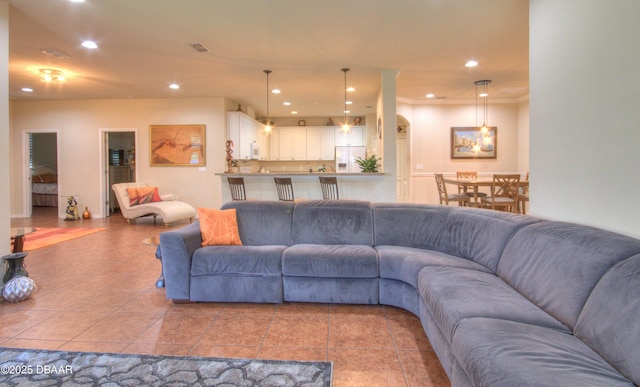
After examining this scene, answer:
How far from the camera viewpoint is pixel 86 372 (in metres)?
1.85

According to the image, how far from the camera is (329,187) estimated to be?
217 inches

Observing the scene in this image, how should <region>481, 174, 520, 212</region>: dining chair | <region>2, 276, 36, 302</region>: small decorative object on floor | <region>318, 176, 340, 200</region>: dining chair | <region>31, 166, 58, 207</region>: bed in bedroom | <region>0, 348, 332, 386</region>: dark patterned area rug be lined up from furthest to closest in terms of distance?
<region>31, 166, 58, 207</region>: bed in bedroom → <region>481, 174, 520, 212</region>: dining chair → <region>318, 176, 340, 200</region>: dining chair → <region>2, 276, 36, 302</region>: small decorative object on floor → <region>0, 348, 332, 386</region>: dark patterned area rug

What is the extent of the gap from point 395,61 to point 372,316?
12.9ft

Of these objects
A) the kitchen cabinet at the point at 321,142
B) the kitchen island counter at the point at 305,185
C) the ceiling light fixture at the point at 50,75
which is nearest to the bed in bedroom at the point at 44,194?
the ceiling light fixture at the point at 50,75

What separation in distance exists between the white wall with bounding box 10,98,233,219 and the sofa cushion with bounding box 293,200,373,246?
472cm

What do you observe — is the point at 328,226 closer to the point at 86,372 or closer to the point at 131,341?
the point at 131,341

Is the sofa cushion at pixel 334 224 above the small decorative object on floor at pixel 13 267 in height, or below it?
above

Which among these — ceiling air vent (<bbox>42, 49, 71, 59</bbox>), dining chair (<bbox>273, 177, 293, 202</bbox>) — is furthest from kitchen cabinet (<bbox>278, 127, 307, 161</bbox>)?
ceiling air vent (<bbox>42, 49, 71, 59</bbox>)

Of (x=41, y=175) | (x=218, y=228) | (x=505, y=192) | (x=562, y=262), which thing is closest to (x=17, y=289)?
(x=218, y=228)

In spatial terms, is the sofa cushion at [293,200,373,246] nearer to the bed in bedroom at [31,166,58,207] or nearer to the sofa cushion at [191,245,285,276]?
the sofa cushion at [191,245,285,276]

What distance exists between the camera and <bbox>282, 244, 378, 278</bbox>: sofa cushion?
269 centimetres

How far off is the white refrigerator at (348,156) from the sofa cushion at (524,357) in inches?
321

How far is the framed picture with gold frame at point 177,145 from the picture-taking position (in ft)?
24.3

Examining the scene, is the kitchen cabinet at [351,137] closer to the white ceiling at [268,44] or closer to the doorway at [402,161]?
the doorway at [402,161]
